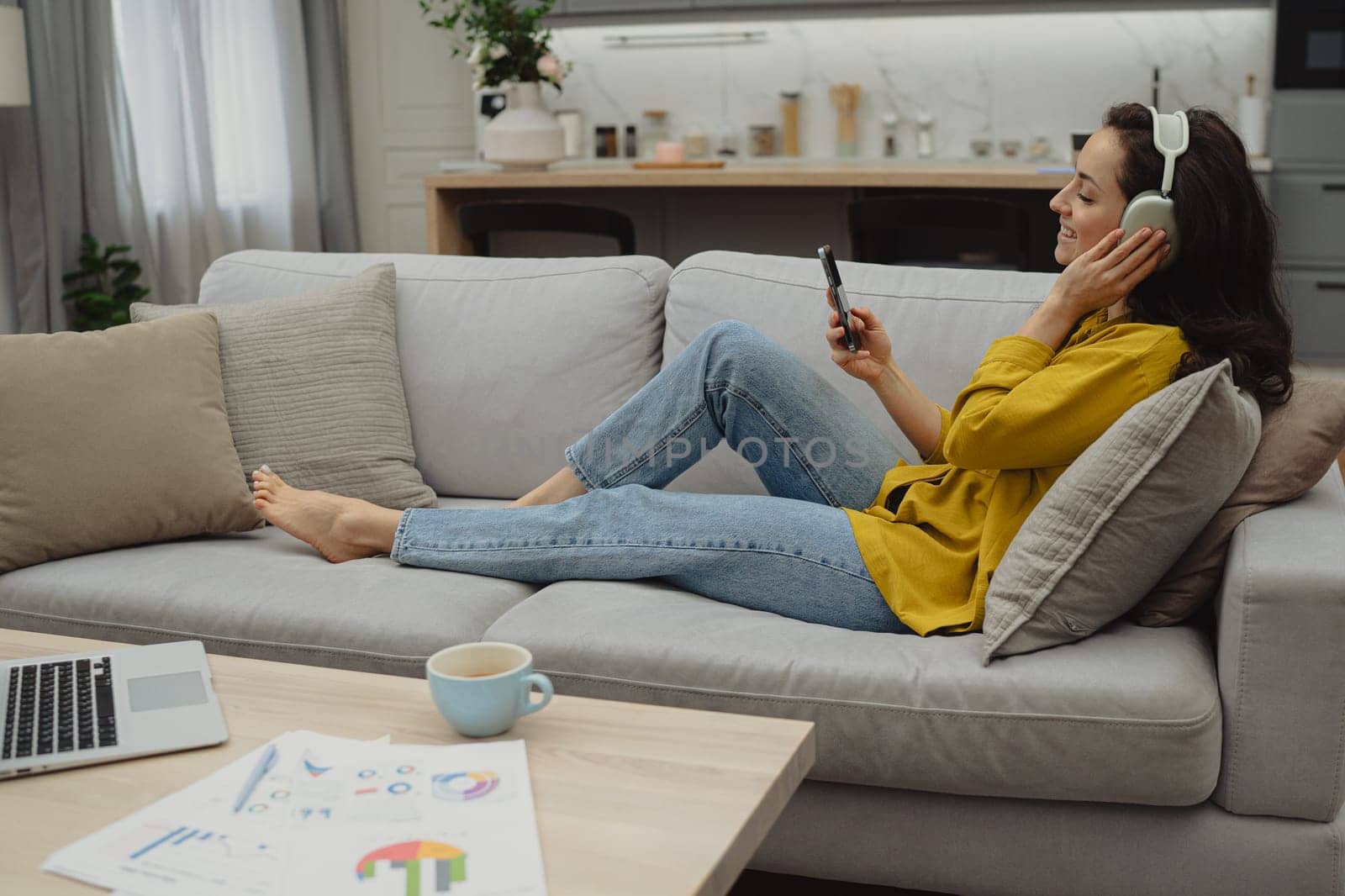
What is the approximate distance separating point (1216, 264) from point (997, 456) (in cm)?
35

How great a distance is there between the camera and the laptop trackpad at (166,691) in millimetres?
1175

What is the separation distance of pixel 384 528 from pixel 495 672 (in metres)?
0.80

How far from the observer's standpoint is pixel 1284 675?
138 centimetres

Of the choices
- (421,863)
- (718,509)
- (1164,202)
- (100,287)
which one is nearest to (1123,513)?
(1164,202)

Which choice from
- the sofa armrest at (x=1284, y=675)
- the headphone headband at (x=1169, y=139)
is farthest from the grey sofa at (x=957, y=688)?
the headphone headband at (x=1169, y=139)

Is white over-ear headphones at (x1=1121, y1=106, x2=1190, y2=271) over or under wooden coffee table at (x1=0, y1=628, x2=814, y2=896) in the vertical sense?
over

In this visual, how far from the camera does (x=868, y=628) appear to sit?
1.61 metres

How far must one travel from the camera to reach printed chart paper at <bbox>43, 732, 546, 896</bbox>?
2.87ft

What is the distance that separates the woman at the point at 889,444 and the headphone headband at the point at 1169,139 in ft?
0.07

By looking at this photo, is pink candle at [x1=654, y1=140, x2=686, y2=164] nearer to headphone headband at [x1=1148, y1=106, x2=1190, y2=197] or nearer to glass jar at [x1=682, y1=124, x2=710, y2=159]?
glass jar at [x1=682, y1=124, x2=710, y2=159]

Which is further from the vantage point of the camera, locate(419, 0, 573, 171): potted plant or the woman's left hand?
locate(419, 0, 573, 171): potted plant

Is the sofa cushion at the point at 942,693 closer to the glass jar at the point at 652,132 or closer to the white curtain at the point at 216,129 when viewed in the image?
the white curtain at the point at 216,129

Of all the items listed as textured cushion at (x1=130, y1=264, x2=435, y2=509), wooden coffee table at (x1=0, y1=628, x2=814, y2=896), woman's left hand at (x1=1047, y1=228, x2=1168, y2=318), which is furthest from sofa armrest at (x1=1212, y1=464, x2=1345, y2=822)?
textured cushion at (x1=130, y1=264, x2=435, y2=509)

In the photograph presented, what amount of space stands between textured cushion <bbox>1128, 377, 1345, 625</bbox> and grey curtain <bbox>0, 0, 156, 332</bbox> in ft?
10.0
